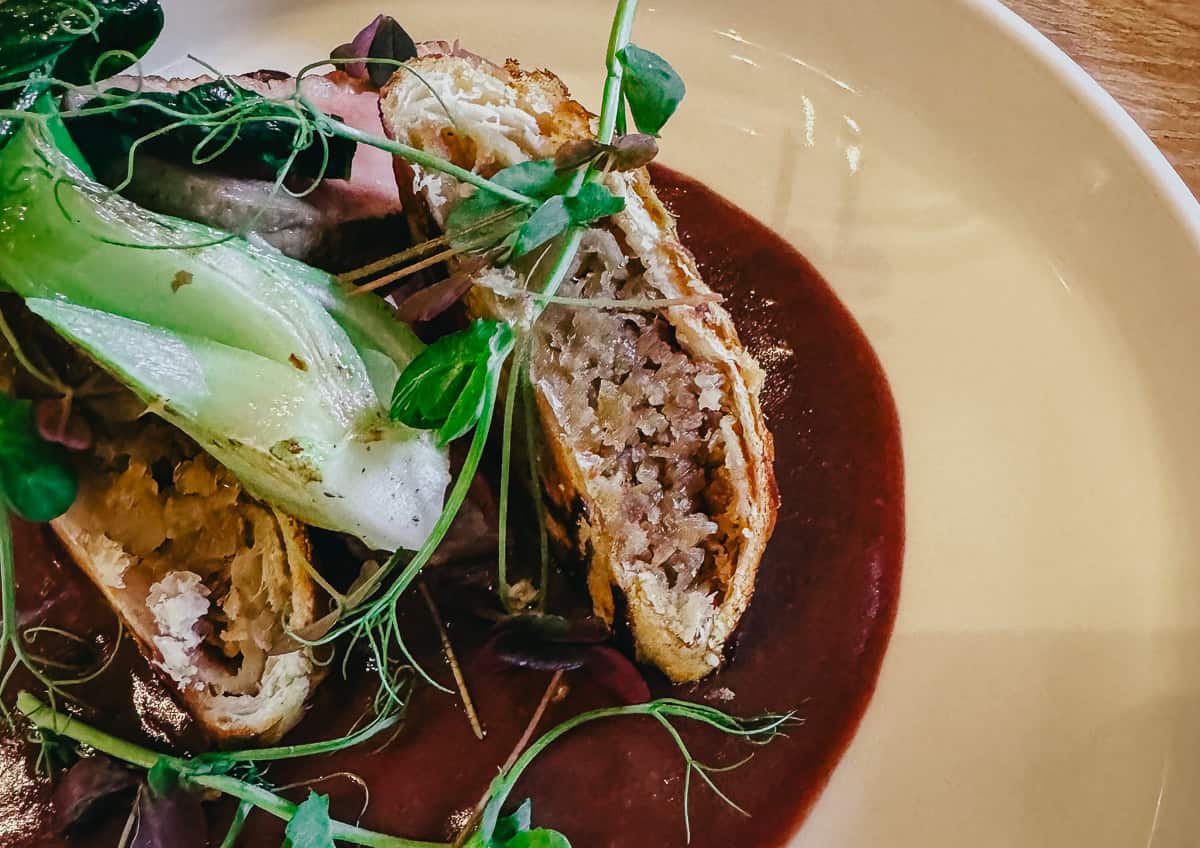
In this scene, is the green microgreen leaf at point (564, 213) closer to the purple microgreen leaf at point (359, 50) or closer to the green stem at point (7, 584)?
the green stem at point (7, 584)

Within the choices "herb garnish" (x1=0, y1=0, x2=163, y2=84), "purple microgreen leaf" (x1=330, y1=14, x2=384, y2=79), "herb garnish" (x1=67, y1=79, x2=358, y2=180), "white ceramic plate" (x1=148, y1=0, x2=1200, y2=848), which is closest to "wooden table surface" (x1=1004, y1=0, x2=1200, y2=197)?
"white ceramic plate" (x1=148, y1=0, x2=1200, y2=848)

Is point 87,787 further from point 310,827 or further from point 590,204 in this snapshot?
point 590,204

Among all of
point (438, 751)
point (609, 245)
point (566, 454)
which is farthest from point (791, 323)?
point (438, 751)

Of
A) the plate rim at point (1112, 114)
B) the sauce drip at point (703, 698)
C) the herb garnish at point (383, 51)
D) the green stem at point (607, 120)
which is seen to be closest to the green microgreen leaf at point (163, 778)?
the sauce drip at point (703, 698)

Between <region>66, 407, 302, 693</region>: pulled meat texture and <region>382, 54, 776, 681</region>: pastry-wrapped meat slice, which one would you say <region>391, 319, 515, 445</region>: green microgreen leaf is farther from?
<region>66, 407, 302, 693</region>: pulled meat texture

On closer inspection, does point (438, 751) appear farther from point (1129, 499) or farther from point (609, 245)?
point (1129, 499)

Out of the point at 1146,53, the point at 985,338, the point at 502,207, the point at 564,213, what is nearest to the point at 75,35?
the point at 502,207
